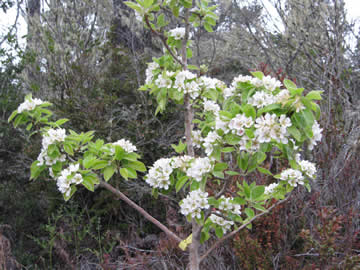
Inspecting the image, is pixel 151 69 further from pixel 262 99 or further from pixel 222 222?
pixel 222 222

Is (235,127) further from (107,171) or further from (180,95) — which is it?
(107,171)

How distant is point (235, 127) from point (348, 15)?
3597mm

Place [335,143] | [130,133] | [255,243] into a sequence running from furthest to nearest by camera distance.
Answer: [130,133] < [335,143] < [255,243]

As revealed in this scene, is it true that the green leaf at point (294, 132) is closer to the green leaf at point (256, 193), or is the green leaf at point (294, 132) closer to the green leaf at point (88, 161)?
the green leaf at point (256, 193)

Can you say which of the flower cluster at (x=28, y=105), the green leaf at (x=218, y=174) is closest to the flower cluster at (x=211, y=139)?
the green leaf at (x=218, y=174)

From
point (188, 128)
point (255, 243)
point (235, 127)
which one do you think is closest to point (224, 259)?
point (255, 243)

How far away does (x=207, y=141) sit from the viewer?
1.30 metres

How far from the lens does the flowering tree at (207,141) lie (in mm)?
1128

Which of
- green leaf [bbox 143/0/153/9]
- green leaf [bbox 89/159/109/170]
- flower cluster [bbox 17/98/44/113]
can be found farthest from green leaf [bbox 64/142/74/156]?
green leaf [bbox 143/0/153/9]

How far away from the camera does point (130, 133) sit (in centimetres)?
365

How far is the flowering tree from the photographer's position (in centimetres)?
113

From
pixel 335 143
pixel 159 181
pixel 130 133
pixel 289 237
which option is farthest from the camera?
pixel 130 133

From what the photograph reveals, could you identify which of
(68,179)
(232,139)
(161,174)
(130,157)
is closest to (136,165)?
(130,157)

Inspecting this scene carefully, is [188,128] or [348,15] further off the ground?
[348,15]
